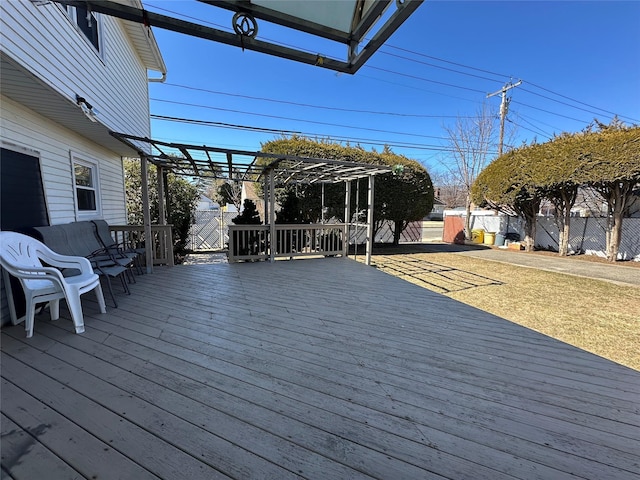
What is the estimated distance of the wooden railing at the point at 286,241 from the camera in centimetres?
628

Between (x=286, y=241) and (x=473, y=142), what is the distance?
37.8ft

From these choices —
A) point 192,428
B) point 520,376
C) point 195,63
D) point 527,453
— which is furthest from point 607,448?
point 195,63

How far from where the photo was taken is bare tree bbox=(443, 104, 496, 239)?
13.1 meters

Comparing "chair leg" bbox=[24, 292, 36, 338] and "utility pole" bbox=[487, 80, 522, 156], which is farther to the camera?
"utility pole" bbox=[487, 80, 522, 156]

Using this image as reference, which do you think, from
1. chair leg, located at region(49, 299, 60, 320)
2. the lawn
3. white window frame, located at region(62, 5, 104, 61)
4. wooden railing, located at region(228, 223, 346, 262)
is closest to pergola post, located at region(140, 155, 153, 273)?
wooden railing, located at region(228, 223, 346, 262)

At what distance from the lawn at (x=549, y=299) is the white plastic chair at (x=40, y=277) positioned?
495 centimetres

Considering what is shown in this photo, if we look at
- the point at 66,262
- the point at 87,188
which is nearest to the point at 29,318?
the point at 66,262

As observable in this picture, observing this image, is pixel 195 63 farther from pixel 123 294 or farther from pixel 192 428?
pixel 192 428

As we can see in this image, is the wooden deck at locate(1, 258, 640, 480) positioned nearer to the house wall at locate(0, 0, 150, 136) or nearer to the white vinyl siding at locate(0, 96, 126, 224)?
the white vinyl siding at locate(0, 96, 126, 224)

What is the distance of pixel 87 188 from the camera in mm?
4879

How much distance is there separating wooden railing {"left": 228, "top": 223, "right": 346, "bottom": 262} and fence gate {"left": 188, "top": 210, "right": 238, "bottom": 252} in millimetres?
5147

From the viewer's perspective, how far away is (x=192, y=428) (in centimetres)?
140

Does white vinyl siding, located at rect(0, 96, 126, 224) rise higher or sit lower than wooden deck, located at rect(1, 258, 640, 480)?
higher

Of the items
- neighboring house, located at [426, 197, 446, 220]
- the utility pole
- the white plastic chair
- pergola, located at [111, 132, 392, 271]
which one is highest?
the utility pole
